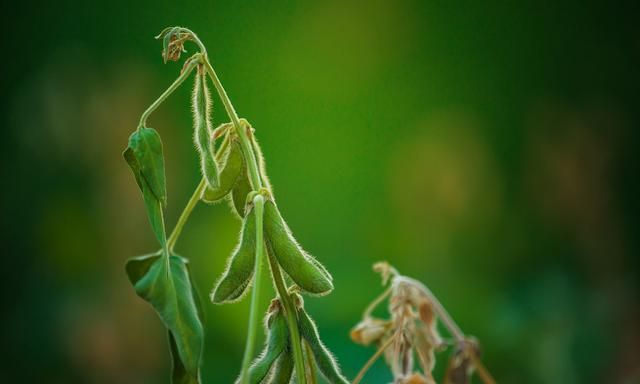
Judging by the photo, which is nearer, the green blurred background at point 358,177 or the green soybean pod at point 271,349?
the green soybean pod at point 271,349

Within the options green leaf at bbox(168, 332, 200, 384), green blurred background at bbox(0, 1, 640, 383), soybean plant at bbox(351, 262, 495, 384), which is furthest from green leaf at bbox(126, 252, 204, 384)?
green blurred background at bbox(0, 1, 640, 383)

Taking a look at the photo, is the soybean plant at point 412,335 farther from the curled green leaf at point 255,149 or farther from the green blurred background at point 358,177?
the green blurred background at point 358,177

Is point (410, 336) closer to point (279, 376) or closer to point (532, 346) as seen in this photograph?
point (279, 376)

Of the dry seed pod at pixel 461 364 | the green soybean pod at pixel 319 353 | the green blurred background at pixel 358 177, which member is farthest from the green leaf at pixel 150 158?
the green blurred background at pixel 358 177

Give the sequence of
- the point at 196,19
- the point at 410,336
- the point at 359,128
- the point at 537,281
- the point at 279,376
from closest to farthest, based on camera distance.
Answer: the point at 279,376 < the point at 410,336 < the point at 196,19 < the point at 359,128 < the point at 537,281

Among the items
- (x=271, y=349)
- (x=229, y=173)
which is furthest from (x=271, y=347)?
(x=229, y=173)

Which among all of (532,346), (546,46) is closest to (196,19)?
(546,46)
